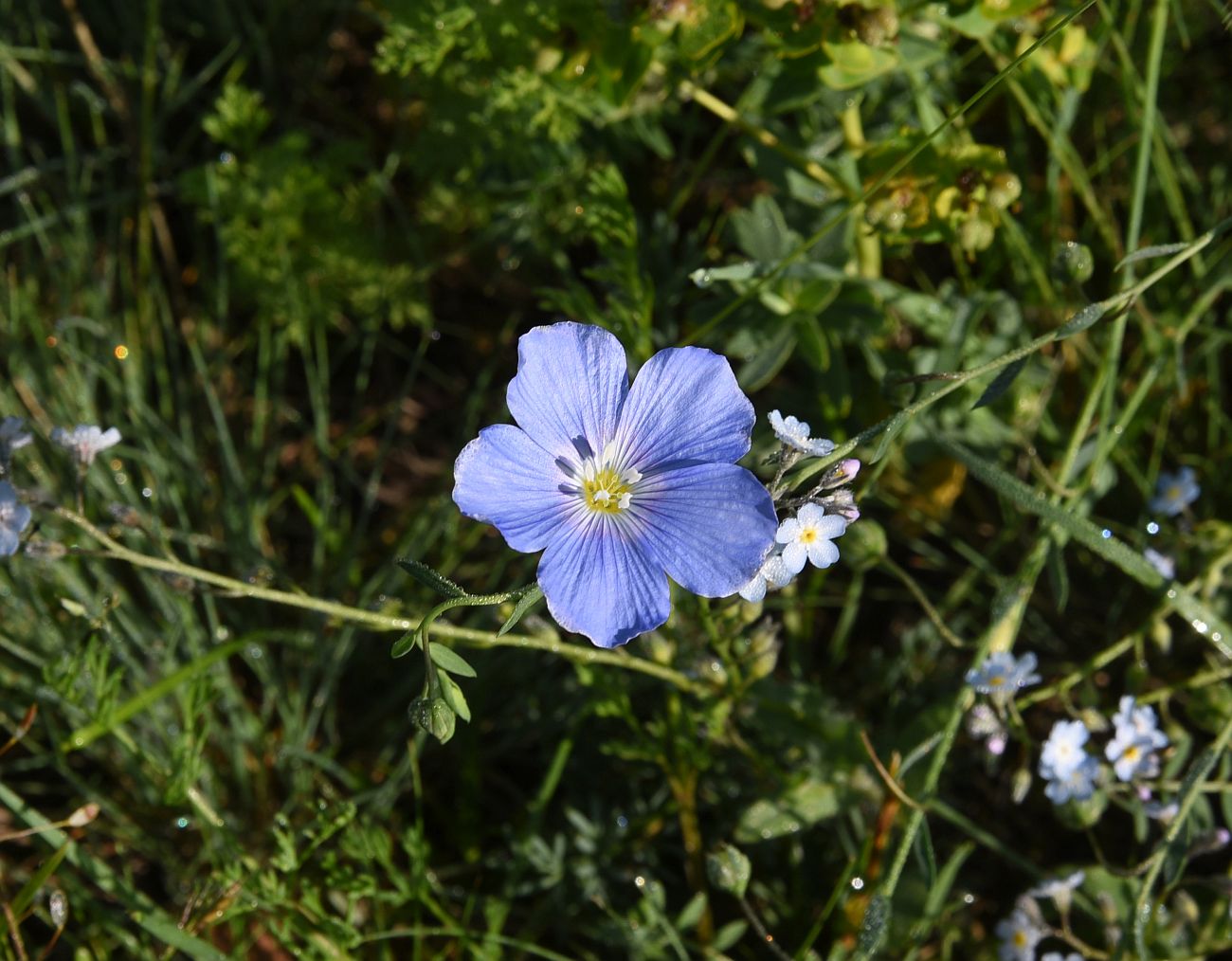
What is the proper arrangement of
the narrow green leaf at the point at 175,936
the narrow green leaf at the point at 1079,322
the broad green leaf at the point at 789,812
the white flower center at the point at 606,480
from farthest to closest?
the broad green leaf at the point at 789,812, the narrow green leaf at the point at 175,936, the narrow green leaf at the point at 1079,322, the white flower center at the point at 606,480

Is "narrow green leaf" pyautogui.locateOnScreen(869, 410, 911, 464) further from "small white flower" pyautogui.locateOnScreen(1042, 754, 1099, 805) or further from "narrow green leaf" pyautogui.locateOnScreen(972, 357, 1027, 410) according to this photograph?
"small white flower" pyautogui.locateOnScreen(1042, 754, 1099, 805)

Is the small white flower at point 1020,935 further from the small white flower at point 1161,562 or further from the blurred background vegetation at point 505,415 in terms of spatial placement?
the small white flower at point 1161,562

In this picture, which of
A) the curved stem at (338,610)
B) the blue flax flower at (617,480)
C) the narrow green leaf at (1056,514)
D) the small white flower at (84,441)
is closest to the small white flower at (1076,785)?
the narrow green leaf at (1056,514)

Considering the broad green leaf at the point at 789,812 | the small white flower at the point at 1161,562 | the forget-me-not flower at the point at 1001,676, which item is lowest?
the broad green leaf at the point at 789,812

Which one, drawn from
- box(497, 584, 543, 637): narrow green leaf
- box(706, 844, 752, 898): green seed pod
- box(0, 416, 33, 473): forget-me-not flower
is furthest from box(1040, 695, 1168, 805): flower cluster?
box(0, 416, 33, 473): forget-me-not flower

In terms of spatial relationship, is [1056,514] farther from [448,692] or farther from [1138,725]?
[448,692]

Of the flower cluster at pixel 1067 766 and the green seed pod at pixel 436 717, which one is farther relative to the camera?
the flower cluster at pixel 1067 766

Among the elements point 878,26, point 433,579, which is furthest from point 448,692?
point 878,26
